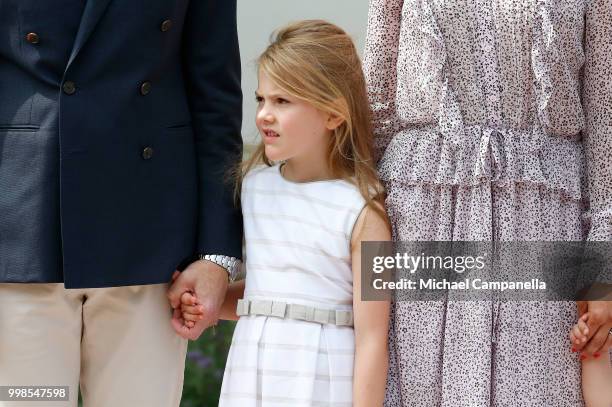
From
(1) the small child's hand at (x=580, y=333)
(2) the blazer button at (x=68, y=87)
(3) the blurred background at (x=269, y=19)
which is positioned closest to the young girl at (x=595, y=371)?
(1) the small child's hand at (x=580, y=333)

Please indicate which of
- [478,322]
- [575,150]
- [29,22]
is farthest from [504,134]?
[29,22]

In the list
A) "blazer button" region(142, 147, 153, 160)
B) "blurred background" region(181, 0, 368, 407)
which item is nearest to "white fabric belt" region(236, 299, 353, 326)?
"blazer button" region(142, 147, 153, 160)

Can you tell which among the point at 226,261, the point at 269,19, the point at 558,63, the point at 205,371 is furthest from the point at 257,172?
the point at 205,371

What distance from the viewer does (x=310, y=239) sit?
2.53 m

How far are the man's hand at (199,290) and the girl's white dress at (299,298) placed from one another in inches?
3.0

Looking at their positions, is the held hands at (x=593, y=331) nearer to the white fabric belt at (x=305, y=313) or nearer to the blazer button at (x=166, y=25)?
the white fabric belt at (x=305, y=313)

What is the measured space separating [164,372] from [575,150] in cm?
95

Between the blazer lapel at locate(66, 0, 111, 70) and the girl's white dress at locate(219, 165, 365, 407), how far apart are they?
0.51m

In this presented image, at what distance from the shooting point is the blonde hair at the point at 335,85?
2549 mm

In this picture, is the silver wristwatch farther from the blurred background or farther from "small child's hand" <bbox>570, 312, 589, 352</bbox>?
the blurred background

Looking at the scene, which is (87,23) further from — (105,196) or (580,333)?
(580,333)

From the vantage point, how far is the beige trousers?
→ 2.46m

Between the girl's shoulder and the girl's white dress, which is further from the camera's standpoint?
the girl's shoulder

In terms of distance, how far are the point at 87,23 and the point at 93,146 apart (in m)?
0.24
